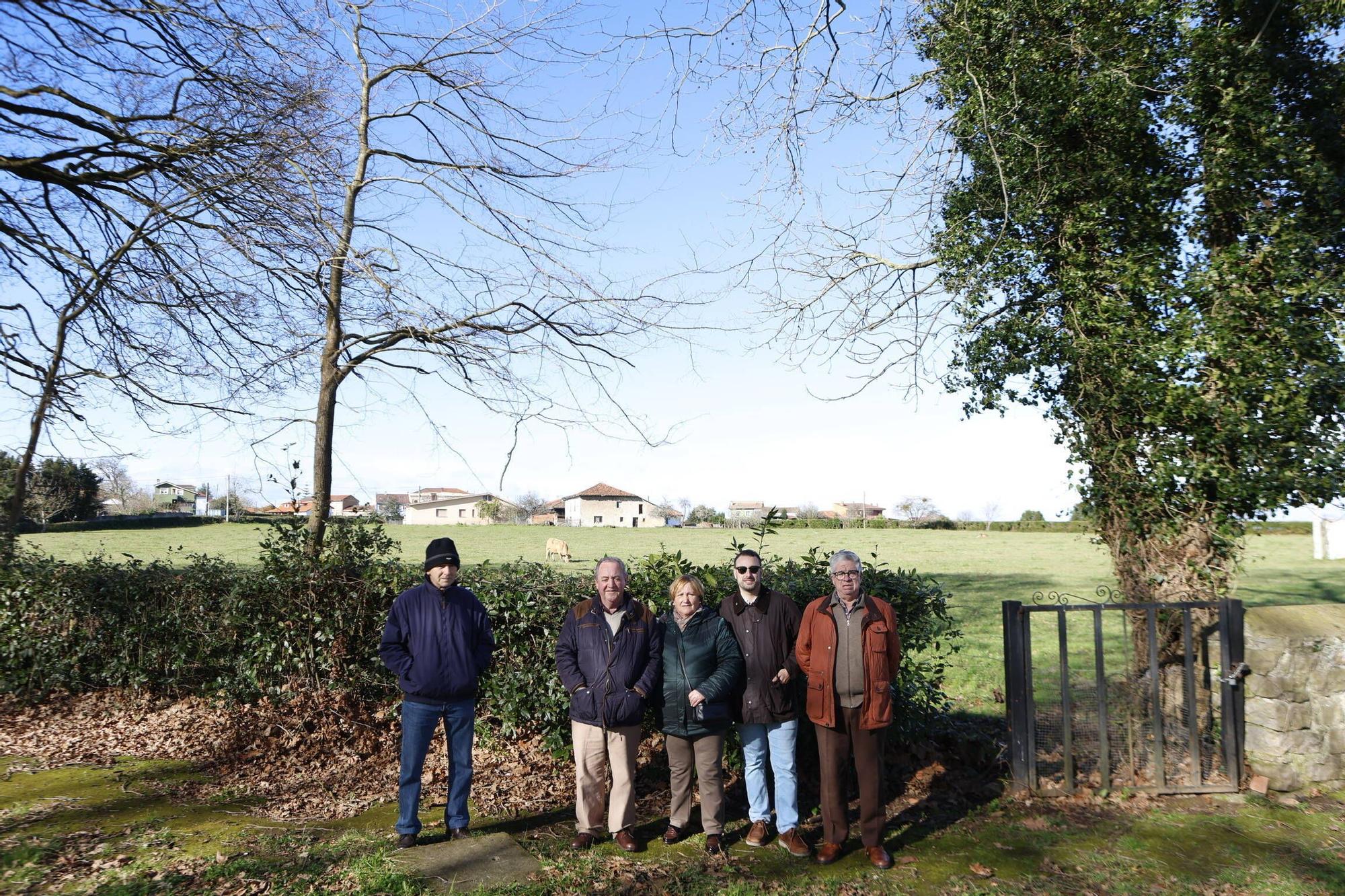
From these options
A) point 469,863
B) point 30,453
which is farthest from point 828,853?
point 30,453

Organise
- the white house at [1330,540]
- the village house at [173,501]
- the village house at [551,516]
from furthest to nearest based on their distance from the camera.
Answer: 1. the village house at [551,516]
2. the village house at [173,501]
3. the white house at [1330,540]

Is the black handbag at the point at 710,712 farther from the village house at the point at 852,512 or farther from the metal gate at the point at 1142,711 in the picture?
the village house at the point at 852,512

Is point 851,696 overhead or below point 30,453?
below

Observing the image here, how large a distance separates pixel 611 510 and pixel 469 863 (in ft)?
216

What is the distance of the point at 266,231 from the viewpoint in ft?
26.3

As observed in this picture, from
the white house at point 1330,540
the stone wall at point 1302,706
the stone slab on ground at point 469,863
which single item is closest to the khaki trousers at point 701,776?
the stone slab on ground at point 469,863

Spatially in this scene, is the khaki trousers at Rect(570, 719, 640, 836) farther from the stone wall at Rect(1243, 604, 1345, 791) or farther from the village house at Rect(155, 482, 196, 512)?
the village house at Rect(155, 482, 196, 512)

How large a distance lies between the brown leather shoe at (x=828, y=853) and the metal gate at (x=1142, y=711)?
1928mm

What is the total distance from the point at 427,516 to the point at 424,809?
63969mm

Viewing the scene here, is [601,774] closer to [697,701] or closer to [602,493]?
[697,701]

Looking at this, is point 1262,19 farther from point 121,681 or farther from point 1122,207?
point 121,681

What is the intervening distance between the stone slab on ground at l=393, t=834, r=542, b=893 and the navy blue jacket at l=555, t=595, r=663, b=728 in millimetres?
835

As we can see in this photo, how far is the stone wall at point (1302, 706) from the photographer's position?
6.43 metres

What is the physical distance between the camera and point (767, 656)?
17.5 feet
